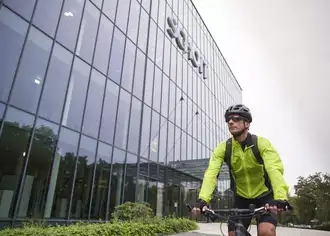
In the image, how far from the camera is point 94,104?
501 inches

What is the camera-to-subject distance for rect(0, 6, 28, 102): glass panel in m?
8.79

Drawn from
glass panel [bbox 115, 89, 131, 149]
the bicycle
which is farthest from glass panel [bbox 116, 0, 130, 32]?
the bicycle

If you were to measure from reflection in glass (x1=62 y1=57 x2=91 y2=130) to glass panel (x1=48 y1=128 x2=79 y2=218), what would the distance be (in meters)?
0.51

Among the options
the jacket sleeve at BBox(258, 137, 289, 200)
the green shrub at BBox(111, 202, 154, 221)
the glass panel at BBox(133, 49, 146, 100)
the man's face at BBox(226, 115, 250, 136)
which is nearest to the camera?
the jacket sleeve at BBox(258, 137, 289, 200)

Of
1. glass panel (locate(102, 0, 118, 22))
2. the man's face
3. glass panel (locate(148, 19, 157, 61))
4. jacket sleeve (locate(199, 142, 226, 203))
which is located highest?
glass panel (locate(148, 19, 157, 61))

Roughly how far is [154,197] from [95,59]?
32.2 feet

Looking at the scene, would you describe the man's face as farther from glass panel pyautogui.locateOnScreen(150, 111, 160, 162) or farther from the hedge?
glass panel pyautogui.locateOnScreen(150, 111, 160, 162)

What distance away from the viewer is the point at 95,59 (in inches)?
520

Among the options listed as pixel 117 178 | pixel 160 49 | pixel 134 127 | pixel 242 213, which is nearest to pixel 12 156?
pixel 117 178

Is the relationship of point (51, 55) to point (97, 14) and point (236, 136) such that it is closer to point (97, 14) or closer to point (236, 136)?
point (97, 14)

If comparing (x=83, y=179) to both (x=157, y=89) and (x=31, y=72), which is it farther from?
(x=157, y=89)

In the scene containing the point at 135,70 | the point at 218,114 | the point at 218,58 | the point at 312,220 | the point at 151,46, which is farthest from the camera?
the point at 312,220

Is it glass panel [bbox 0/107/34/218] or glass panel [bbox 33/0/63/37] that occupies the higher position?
glass panel [bbox 33/0/63/37]

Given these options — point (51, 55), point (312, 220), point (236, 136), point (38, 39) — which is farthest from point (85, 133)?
point (312, 220)
